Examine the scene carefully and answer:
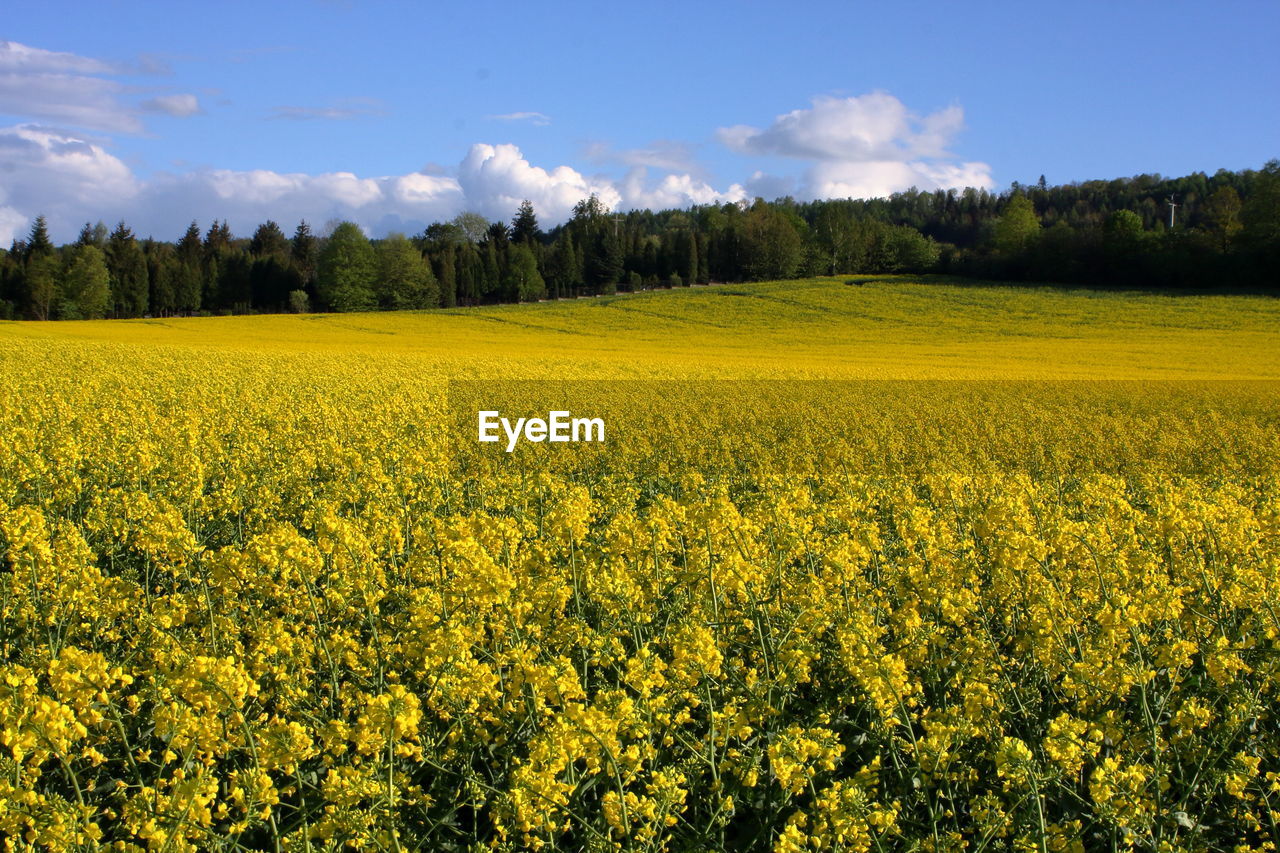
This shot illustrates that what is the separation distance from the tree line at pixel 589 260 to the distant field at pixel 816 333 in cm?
976

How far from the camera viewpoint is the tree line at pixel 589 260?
63.0 m

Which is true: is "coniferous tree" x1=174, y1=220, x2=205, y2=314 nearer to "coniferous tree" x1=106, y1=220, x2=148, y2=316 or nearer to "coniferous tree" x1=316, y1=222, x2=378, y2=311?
"coniferous tree" x1=106, y1=220, x2=148, y2=316

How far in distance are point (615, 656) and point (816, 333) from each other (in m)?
44.4

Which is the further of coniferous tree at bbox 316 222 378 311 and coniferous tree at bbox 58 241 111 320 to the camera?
coniferous tree at bbox 316 222 378 311

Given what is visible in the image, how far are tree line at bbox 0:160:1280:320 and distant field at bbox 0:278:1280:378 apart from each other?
9.76 metres

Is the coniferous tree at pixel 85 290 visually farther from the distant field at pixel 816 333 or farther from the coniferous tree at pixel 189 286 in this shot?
the distant field at pixel 816 333

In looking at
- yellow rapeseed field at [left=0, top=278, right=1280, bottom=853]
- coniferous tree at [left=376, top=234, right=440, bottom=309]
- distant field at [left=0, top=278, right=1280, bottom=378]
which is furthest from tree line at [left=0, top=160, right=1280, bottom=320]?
yellow rapeseed field at [left=0, top=278, right=1280, bottom=853]

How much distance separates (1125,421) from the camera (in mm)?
18141

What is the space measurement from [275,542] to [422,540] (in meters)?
1.61

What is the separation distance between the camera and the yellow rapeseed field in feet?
11.7

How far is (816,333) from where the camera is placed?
47656 mm

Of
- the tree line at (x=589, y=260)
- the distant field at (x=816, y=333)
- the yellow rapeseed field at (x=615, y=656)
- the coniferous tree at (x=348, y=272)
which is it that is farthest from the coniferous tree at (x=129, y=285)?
the yellow rapeseed field at (x=615, y=656)

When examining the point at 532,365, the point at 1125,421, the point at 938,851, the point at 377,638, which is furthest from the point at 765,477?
the point at 532,365

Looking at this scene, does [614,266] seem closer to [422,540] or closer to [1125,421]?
[1125,421]
